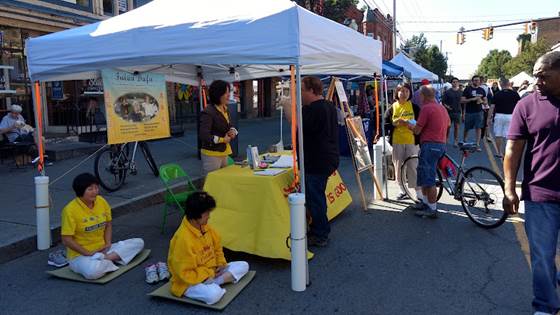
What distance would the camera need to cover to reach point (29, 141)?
30.2 feet

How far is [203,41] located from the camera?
409 cm

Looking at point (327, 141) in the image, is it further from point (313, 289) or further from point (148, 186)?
point (148, 186)

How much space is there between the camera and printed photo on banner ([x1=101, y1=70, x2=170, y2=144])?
17.0ft

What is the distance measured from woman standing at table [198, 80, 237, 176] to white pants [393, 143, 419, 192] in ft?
8.75

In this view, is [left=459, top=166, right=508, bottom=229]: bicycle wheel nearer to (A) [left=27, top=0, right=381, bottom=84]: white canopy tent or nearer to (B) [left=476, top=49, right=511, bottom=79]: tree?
(A) [left=27, top=0, right=381, bottom=84]: white canopy tent

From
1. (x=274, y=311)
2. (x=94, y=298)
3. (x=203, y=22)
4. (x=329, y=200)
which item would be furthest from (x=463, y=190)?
(x=94, y=298)

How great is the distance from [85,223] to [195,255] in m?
1.29

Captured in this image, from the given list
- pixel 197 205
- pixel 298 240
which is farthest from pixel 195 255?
pixel 298 240

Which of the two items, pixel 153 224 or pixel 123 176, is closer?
pixel 153 224

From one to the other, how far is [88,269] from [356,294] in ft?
7.89

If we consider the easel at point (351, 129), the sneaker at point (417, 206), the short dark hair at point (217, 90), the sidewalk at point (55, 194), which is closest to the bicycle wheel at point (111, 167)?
the sidewalk at point (55, 194)

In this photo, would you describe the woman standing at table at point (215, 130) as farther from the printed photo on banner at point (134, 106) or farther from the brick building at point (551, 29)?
the brick building at point (551, 29)

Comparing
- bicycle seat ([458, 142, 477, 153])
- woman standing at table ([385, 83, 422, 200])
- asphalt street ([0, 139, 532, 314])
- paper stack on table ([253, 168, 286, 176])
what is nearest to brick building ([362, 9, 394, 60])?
woman standing at table ([385, 83, 422, 200])

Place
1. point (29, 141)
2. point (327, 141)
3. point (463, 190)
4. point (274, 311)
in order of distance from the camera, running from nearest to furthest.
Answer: point (274, 311) → point (327, 141) → point (463, 190) → point (29, 141)
